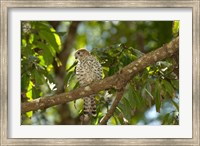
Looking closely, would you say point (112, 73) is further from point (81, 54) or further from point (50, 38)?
point (50, 38)

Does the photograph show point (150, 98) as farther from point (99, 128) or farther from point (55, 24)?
point (55, 24)

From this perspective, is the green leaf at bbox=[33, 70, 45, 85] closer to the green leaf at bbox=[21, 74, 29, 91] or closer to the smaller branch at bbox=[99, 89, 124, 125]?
the green leaf at bbox=[21, 74, 29, 91]

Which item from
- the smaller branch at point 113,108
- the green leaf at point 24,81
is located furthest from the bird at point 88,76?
the green leaf at point 24,81

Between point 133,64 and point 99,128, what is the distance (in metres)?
0.62

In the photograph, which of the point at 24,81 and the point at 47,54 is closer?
the point at 24,81

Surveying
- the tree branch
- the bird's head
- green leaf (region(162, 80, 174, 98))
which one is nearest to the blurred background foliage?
green leaf (region(162, 80, 174, 98))

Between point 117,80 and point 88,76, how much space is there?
2.36 feet

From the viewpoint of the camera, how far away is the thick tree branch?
5.29m

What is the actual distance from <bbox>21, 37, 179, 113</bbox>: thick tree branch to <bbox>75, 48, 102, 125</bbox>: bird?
0.29 metres

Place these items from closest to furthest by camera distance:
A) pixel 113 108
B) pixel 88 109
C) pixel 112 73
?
pixel 113 108 → pixel 112 73 → pixel 88 109

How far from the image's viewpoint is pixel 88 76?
6070 mm

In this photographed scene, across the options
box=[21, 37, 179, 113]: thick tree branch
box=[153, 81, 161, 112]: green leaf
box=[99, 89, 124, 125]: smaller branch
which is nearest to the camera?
box=[21, 37, 179, 113]: thick tree branch

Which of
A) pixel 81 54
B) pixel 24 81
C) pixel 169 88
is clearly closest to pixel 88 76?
pixel 81 54

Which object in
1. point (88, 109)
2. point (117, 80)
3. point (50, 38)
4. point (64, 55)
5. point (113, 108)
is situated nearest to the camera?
point (117, 80)
